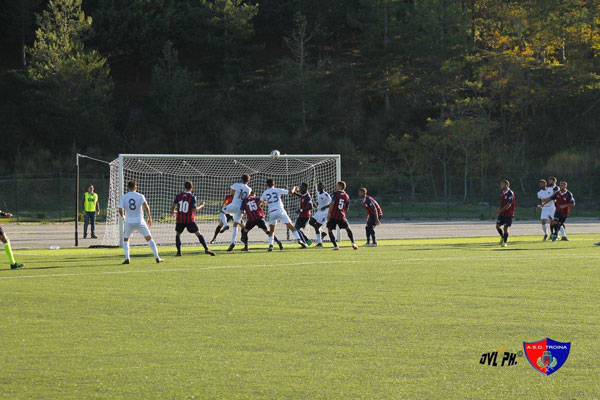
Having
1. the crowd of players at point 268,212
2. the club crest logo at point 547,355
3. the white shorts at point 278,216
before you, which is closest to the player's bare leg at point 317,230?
the crowd of players at point 268,212

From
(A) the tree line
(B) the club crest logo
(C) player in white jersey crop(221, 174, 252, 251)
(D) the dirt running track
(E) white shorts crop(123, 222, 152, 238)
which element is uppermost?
(A) the tree line

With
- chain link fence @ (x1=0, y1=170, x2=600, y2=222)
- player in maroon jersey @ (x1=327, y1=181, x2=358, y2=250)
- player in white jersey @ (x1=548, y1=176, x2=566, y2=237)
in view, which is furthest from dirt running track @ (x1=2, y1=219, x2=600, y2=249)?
chain link fence @ (x1=0, y1=170, x2=600, y2=222)

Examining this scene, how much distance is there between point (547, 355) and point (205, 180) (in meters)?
37.7

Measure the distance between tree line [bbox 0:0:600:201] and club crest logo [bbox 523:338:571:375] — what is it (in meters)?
43.0

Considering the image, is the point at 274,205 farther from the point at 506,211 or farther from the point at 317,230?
the point at 506,211

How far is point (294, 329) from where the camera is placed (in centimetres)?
902

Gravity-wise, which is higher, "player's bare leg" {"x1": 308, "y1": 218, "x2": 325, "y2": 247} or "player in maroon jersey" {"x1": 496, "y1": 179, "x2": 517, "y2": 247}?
"player in maroon jersey" {"x1": 496, "y1": 179, "x2": 517, "y2": 247}

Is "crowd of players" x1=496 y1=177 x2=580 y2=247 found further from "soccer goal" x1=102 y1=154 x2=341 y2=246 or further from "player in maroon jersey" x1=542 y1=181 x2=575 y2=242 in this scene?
"soccer goal" x1=102 y1=154 x2=341 y2=246

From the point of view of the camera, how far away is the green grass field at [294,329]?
667cm

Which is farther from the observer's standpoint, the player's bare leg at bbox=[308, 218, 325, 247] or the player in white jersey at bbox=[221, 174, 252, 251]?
the player's bare leg at bbox=[308, 218, 325, 247]

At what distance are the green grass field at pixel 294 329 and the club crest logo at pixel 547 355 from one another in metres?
0.09

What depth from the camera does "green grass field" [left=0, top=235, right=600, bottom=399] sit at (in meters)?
6.67

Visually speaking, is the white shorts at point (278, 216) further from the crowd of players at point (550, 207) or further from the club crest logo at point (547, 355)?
the club crest logo at point (547, 355)

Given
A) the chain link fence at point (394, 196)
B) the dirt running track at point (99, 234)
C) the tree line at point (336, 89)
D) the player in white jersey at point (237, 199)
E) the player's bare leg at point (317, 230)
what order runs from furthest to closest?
the tree line at point (336, 89) → the chain link fence at point (394, 196) → the dirt running track at point (99, 234) → the player's bare leg at point (317, 230) → the player in white jersey at point (237, 199)
